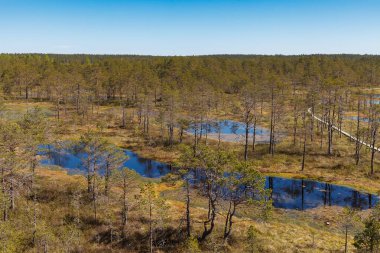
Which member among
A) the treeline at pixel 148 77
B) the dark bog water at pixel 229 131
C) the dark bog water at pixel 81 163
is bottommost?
the dark bog water at pixel 81 163

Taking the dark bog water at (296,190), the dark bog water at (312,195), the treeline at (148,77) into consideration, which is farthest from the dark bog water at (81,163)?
the treeline at (148,77)

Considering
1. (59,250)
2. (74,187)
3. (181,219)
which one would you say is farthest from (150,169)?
(59,250)

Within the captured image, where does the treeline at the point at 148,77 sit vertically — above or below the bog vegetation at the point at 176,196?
above

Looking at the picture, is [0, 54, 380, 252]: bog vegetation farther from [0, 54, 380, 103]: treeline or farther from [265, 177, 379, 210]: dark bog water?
[0, 54, 380, 103]: treeline

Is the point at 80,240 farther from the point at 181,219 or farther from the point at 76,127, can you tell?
the point at 76,127

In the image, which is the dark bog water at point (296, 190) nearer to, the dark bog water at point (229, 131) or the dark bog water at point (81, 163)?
the dark bog water at point (81, 163)

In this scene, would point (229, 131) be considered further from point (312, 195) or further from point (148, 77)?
point (312, 195)

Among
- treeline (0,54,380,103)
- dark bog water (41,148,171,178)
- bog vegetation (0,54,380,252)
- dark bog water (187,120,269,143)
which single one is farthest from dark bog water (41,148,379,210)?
treeline (0,54,380,103)

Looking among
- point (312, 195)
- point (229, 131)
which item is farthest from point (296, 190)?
point (229, 131)
